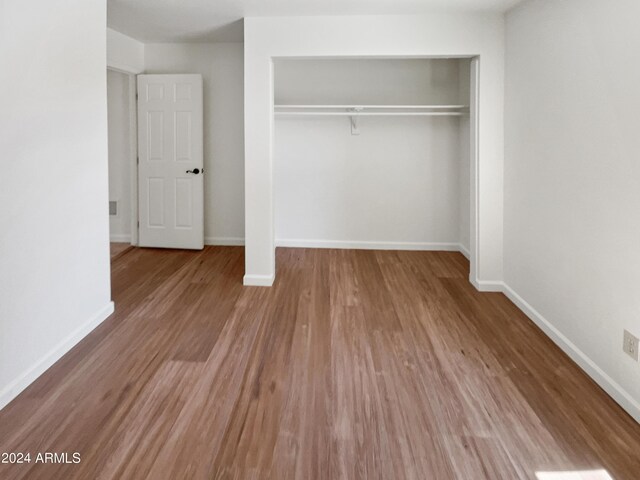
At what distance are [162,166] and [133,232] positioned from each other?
90 centimetres

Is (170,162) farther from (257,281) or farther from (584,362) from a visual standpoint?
(584,362)

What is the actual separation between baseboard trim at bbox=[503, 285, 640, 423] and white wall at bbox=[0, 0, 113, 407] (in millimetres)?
2869

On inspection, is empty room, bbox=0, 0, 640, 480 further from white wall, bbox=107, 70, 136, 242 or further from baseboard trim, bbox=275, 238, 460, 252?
white wall, bbox=107, 70, 136, 242

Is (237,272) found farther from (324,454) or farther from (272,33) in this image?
(324,454)

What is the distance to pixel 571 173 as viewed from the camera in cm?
259

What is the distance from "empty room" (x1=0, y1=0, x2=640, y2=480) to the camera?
1.83m

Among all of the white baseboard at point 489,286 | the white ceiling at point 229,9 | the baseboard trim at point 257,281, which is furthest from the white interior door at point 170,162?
the white baseboard at point 489,286

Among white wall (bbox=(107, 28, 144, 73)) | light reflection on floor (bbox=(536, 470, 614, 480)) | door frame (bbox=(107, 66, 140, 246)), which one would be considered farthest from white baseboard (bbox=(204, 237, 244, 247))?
light reflection on floor (bbox=(536, 470, 614, 480))

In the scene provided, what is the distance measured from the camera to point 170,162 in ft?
17.0

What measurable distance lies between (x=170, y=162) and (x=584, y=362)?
4.54 m

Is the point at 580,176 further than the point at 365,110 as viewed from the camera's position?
No

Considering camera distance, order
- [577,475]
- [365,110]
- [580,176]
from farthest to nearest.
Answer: [365,110] → [580,176] → [577,475]

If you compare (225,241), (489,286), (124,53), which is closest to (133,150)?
(124,53)

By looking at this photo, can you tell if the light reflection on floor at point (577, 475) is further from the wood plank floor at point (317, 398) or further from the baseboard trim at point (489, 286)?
the baseboard trim at point (489, 286)
